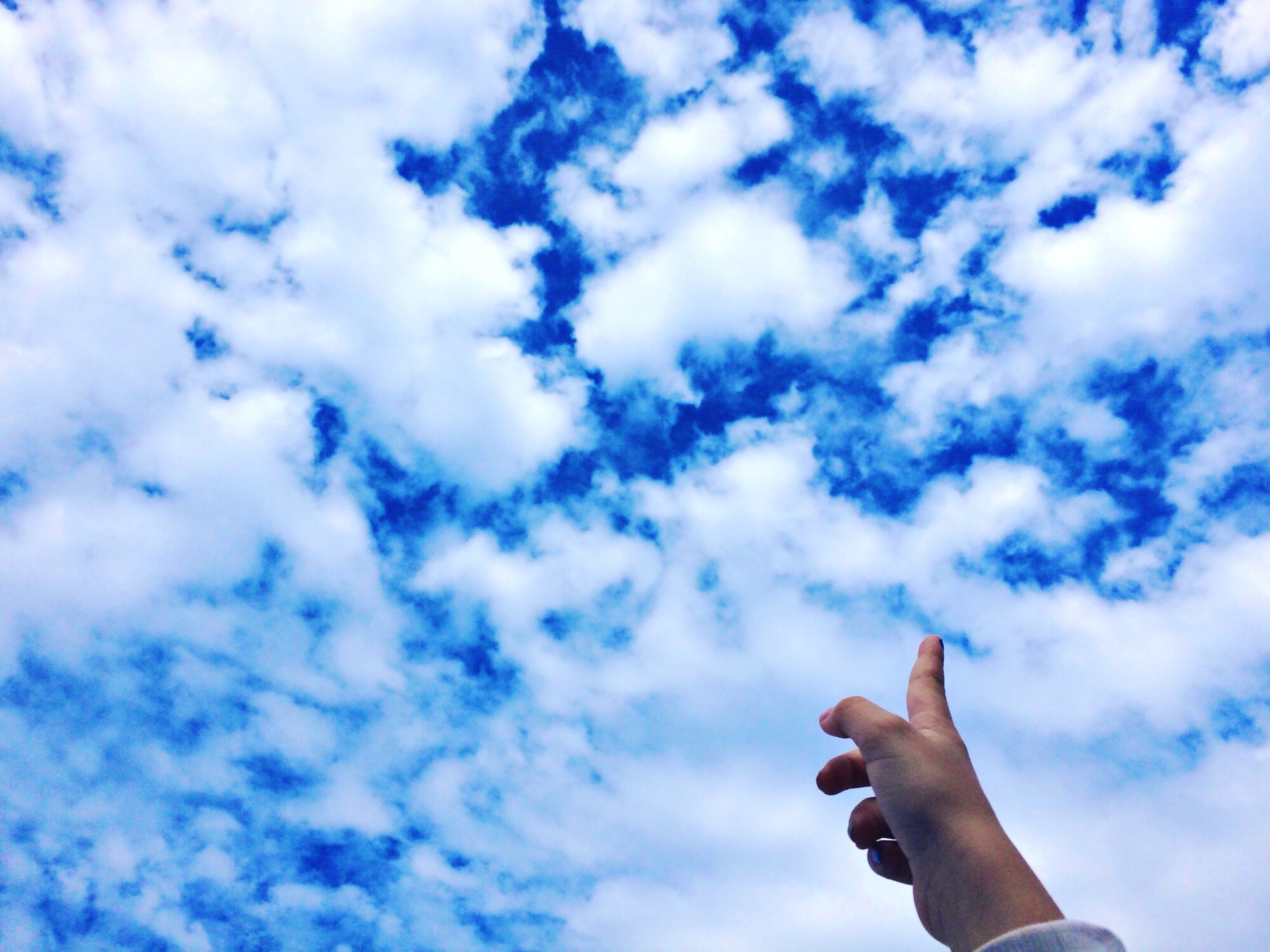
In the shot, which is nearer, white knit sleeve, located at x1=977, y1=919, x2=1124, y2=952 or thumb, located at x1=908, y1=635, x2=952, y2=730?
white knit sleeve, located at x1=977, y1=919, x2=1124, y2=952

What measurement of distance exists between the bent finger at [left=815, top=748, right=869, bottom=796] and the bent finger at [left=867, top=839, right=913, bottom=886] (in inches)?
15.2

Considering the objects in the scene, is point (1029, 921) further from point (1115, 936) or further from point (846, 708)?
point (846, 708)

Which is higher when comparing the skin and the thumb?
the thumb

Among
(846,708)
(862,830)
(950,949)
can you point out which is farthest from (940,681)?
(950,949)

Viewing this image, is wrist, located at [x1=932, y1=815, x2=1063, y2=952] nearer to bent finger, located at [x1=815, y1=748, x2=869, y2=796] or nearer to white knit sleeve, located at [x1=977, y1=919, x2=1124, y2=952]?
white knit sleeve, located at [x1=977, y1=919, x2=1124, y2=952]

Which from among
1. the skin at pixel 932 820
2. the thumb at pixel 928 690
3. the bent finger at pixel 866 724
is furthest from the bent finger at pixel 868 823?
the thumb at pixel 928 690

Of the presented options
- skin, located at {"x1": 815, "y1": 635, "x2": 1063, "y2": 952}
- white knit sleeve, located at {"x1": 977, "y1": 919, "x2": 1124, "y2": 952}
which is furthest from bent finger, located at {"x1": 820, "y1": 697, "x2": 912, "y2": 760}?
white knit sleeve, located at {"x1": 977, "y1": 919, "x2": 1124, "y2": 952}

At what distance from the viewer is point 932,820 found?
15.0ft

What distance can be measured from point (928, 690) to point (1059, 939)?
75.1 inches

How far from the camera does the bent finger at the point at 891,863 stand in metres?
4.88

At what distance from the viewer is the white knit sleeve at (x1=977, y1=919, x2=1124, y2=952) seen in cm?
347

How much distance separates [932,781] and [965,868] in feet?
1.57

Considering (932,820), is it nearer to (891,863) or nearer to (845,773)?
(891,863)

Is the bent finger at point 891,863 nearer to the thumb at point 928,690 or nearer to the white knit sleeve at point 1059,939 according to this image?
the thumb at point 928,690
